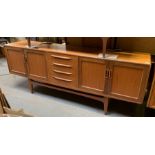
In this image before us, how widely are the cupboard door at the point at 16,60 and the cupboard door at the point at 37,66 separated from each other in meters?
0.12

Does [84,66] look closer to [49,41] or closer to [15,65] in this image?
[49,41]

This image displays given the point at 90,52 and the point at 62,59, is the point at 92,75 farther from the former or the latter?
the point at 62,59

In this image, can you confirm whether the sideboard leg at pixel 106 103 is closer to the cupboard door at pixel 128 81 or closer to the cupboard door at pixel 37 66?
the cupboard door at pixel 128 81

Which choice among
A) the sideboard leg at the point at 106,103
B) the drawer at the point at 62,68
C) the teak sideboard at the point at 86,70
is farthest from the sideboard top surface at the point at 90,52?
the sideboard leg at the point at 106,103

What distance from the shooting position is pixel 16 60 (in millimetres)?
2506

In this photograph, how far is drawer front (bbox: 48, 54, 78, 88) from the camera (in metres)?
2.04

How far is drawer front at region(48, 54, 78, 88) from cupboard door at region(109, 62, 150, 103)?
1.53 feet

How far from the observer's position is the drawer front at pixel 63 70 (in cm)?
204

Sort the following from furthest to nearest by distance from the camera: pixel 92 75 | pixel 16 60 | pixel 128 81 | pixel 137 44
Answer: pixel 16 60 → pixel 137 44 → pixel 92 75 → pixel 128 81

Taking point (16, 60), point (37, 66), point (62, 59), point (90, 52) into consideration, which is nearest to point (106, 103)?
point (90, 52)

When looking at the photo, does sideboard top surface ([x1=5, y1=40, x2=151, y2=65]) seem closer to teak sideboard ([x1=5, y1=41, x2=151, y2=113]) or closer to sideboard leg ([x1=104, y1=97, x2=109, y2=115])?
teak sideboard ([x1=5, y1=41, x2=151, y2=113])

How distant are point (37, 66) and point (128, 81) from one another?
122 centimetres
